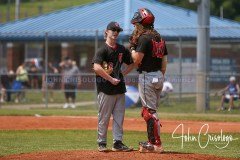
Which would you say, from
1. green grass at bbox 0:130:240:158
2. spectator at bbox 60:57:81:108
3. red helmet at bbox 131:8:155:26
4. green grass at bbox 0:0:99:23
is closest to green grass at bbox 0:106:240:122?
spectator at bbox 60:57:81:108

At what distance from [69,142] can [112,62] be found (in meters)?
2.96

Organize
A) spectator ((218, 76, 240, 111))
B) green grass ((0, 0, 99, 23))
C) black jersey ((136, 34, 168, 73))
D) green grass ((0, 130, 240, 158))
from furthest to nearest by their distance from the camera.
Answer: green grass ((0, 0, 99, 23)) → spectator ((218, 76, 240, 111)) → green grass ((0, 130, 240, 158)) → black jersey ((136, 34, 168, 73))

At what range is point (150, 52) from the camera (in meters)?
10.4

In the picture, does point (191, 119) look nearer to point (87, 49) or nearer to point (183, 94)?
point (183, 94)

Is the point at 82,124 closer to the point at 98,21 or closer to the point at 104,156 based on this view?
the point at 104,156

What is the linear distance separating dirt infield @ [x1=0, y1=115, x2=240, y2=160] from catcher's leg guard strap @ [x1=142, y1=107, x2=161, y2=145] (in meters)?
0.28

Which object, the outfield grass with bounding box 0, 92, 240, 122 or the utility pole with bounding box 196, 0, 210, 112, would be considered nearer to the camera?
the outfield grass with bounding box 0, 92, 240, 122

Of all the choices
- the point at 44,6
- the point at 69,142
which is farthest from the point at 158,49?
the point at 44,6

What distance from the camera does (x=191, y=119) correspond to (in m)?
19.2

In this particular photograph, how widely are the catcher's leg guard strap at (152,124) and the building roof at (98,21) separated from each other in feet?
49.7

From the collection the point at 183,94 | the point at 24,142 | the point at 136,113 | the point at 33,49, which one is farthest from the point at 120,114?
the point at 33,49

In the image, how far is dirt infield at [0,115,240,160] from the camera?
32.6 feet

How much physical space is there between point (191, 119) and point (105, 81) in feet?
29.5

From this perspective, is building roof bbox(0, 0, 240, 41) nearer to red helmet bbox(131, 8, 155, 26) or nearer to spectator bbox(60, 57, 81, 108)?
spectator bbox(60, 57, 81, 108)
